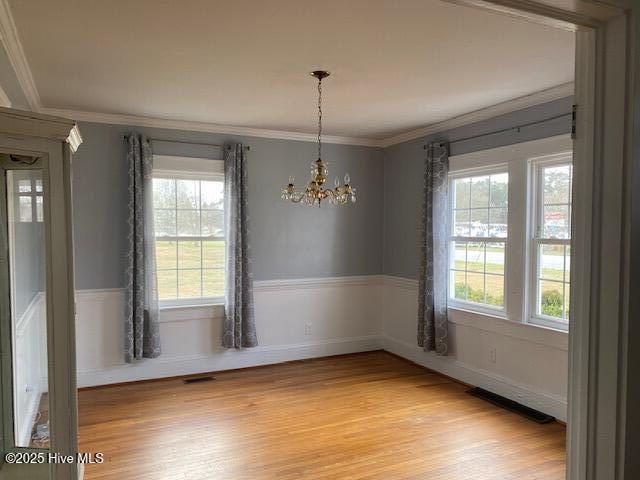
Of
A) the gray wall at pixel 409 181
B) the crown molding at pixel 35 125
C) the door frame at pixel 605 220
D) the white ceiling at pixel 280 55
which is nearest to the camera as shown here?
the door frame at pixel 605 220

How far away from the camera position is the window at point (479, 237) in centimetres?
425

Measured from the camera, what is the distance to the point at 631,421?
43.5 inches

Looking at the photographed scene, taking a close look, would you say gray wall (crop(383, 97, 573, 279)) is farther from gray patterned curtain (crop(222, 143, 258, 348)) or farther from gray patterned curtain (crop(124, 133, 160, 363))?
gray patterned curtain (crop(124, 133, 160, 363))

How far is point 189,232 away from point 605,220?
14.0 ft

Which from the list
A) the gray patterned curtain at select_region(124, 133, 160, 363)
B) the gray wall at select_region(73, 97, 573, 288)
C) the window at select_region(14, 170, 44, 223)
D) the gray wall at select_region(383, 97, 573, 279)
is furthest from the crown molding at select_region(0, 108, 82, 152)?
the gray wall at select_region(383, 97, 573, 279)

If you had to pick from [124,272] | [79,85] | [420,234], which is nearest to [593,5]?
[79,85]

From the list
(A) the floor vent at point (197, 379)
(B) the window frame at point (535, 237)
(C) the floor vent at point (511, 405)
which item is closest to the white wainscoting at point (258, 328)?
(A) the floor vent at point (197, 379)

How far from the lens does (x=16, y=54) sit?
9.10ft

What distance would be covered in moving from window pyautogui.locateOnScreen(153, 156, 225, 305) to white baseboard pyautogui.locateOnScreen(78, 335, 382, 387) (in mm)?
618

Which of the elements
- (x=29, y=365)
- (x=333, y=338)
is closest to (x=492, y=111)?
(x=333, y=338)

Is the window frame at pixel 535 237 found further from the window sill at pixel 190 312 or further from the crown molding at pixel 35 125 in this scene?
the crown molding at pixel 35 125

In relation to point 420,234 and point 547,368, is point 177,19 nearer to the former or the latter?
point 420,234

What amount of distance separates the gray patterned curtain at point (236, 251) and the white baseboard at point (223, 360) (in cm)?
26

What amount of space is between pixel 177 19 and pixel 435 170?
119 inches
